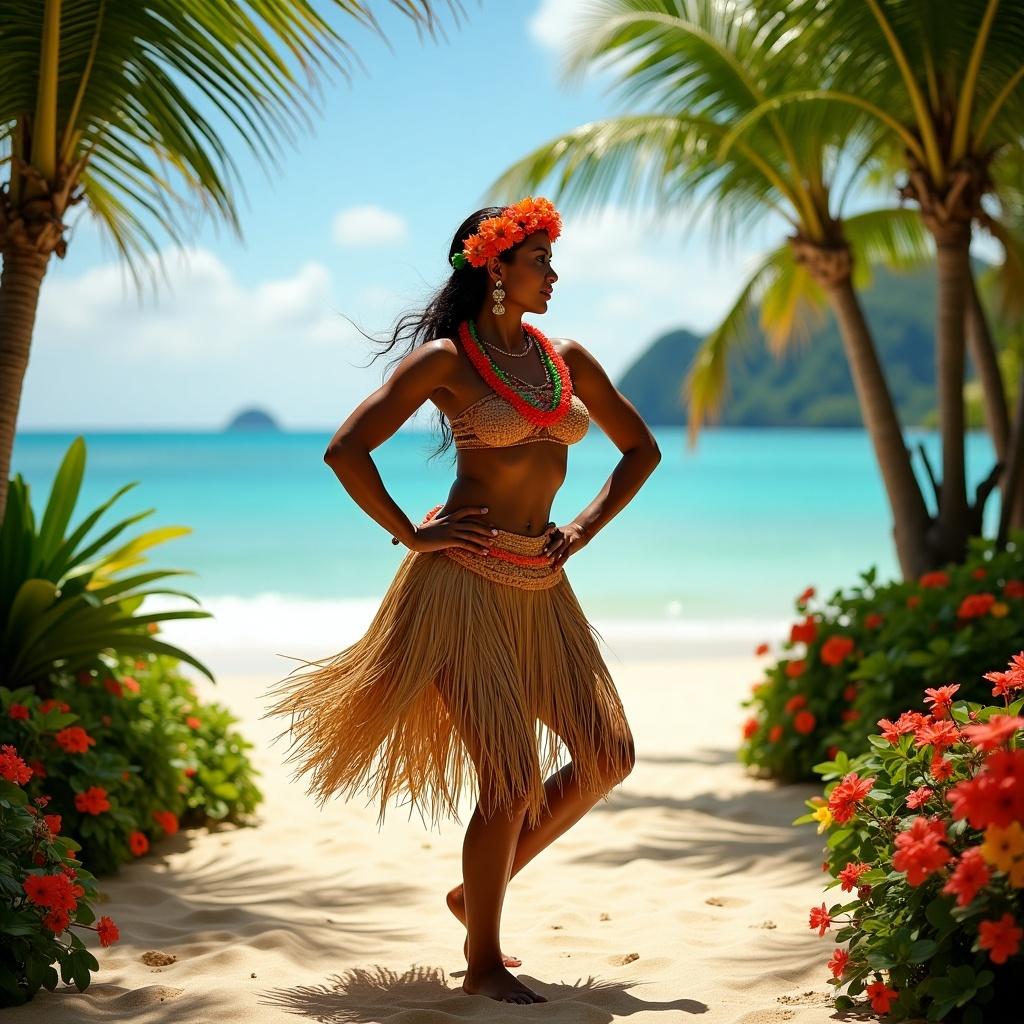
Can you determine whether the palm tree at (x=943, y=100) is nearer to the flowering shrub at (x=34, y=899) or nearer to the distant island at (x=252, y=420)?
the flowering shrub at (x=34, y=899)

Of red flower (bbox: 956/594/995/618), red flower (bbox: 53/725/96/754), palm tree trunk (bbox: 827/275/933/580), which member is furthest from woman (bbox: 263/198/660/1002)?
palm tree trunk (bbox: 827/275/933/580)

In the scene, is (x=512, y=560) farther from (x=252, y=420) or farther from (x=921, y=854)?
(x=252, y=420)

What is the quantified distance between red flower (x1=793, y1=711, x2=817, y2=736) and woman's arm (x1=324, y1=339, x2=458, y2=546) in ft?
9.14

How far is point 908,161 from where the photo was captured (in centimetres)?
616

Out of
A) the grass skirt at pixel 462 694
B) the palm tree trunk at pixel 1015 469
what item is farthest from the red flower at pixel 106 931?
the palm tree trunk at pixel 1015 469

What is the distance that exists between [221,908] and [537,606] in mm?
1516

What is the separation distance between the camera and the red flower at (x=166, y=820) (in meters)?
4.48

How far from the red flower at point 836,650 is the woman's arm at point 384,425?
9.13ft

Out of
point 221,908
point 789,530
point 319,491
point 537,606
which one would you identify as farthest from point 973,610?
point 319,491

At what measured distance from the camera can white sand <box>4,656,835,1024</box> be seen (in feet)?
9.47

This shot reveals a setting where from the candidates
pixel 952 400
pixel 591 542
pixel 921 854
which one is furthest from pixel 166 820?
pixel 591 542

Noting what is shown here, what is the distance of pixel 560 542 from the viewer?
3.11 metres

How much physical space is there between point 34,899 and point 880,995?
5.86 ft

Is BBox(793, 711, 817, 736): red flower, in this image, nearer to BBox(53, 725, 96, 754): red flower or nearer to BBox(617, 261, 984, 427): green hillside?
BBox(53, 725, 96, 754): red flower
